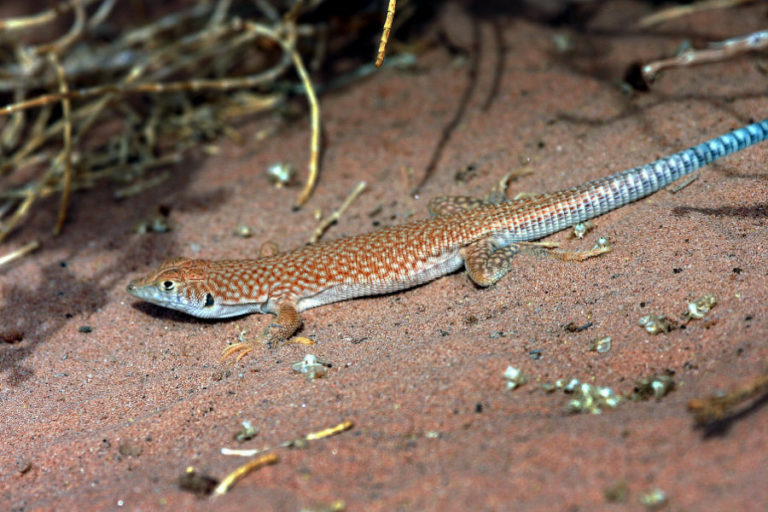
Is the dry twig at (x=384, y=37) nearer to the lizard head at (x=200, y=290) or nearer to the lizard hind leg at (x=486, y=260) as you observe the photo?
the lizard hind leg at (x=486, y=260)

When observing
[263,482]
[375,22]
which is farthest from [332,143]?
[263,482]

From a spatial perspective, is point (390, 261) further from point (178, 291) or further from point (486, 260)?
point (178, 291)

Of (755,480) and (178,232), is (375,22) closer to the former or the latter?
(178,232)

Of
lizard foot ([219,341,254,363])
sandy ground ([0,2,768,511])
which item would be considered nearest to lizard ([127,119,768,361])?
lizard foot ([219,341,254,363])

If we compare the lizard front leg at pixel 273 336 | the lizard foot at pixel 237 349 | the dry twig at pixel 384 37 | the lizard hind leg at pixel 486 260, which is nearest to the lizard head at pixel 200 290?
the lizard front leg at pixel 273 336

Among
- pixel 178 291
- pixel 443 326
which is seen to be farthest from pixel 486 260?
pixel 178 291

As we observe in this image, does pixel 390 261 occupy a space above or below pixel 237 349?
above

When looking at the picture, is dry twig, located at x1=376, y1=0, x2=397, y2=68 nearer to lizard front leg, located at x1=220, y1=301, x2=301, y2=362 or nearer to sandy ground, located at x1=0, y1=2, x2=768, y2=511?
sandy ground, located at x1=0, y1=2, x2=768, y2=511
